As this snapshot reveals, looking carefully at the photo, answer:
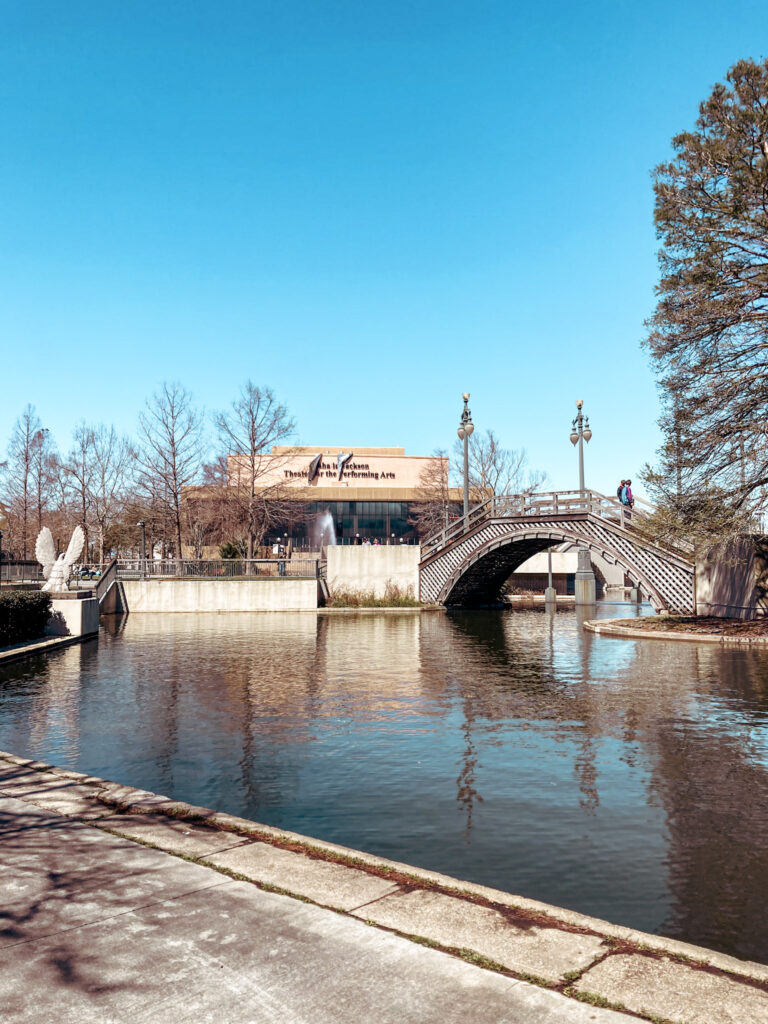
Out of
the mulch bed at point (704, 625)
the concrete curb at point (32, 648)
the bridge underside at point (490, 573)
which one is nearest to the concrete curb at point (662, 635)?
the mulch bed at point (704, 625)

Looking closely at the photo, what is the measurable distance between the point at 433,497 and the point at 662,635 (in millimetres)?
45995

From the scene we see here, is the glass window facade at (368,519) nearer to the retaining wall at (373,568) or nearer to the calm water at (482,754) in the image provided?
the retaining wall at (373,568)

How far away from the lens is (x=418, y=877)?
6043 millimetres

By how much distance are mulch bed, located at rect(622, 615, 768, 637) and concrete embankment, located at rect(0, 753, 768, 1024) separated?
22640 mm

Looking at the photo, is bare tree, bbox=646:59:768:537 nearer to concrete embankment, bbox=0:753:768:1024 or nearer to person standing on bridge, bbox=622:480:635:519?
person standing on bridge, bbox=622:480:635:519

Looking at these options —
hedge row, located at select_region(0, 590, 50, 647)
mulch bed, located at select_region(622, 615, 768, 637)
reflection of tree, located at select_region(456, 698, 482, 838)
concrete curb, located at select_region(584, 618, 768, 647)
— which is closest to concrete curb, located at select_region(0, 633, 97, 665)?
hedge row, located at select_region(0, 590, 50, 647)

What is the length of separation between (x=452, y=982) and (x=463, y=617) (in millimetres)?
35375

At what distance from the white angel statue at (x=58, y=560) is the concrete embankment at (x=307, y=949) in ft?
76.3

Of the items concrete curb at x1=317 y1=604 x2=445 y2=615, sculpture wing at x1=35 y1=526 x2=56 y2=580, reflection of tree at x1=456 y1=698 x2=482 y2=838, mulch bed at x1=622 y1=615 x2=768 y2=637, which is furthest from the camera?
concrete curb at x1=317 y1=604 x2=445 y2=615

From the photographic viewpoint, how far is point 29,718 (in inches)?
545

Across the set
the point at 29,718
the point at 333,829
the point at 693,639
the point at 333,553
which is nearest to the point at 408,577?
the point at 333,553

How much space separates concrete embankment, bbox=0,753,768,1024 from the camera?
409 centimetres

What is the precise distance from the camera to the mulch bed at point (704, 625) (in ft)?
84.7

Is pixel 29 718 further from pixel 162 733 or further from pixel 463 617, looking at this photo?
pixel 463 617
